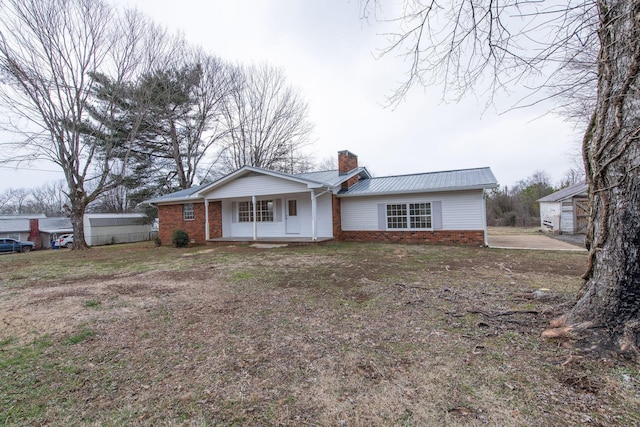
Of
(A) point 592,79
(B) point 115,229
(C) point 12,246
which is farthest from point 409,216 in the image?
(C) point 12,246

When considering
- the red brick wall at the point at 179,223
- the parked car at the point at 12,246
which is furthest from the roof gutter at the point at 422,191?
the parked car at the point at 12,246

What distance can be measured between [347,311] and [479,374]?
1861mm

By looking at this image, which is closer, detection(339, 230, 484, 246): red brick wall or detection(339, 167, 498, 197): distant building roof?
detection(339, 167, 498, 197): distant building roof

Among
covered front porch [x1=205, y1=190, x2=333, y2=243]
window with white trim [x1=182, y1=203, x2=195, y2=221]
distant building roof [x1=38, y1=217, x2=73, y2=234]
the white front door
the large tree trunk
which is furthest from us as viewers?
distant building roof [x1=38, y1=217, x2=73, y2=234]

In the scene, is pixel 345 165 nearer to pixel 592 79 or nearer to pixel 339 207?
pixel 339 207

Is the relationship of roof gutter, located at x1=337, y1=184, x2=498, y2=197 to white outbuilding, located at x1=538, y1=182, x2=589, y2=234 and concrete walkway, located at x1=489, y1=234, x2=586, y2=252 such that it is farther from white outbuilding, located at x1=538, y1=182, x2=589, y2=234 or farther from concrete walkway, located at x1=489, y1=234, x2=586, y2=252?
white outbuilding, located at x1=538, y1=182, x2=589, y2=234

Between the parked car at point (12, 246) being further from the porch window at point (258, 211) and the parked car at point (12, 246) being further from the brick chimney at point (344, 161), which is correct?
the brick chimney at point (344, 161)

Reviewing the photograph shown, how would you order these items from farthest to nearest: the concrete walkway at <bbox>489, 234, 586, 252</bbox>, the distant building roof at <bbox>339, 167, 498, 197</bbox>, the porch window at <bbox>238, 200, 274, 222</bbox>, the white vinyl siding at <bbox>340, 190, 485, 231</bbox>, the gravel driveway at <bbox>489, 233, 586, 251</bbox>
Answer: the porch window at <bbox>238, 200, 274, 222</bbox> < the white vinyl siding at <bbox>340, 190, 485, 231</bbox> < the distant building roof at <bbox>339, 167, 498, 197</bbox> < the gravel driveway at <bbox>489, 233, 586, 251</bbox> < the concrete walkway at <bbox>489, 234, 586, 252</bbox>

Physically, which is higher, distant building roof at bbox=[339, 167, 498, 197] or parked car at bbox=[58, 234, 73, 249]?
distant building roof at bbox=[339, 167, 498, 197]

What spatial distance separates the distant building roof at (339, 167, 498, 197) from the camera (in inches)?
443

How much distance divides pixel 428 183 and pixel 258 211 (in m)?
8.28

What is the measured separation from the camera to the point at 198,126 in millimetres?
22250

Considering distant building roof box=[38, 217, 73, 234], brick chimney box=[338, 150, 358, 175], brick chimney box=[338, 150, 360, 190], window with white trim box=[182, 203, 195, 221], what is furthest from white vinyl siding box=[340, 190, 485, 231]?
distant building roof box=[38, 217, 73, 234]

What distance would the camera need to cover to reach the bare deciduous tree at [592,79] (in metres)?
2.59
